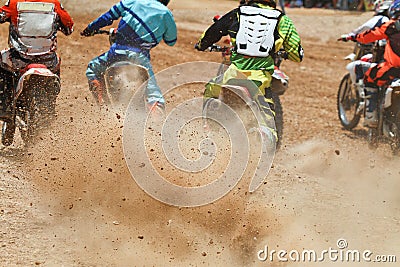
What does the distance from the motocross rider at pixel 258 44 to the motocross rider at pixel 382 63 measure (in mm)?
1753

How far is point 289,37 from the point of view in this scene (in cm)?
616

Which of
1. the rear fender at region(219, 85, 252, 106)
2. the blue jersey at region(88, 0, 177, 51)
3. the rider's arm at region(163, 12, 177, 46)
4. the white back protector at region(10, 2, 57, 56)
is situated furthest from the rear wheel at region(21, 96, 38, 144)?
the rear fender at region(219, 85, 252, 106)

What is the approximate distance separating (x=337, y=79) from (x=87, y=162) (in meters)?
6.55

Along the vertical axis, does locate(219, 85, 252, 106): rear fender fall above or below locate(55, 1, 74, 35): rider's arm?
below

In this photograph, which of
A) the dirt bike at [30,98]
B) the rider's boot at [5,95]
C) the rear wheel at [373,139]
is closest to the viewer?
the dirt bike at [30,98]

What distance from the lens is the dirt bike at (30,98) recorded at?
6168 millimetres

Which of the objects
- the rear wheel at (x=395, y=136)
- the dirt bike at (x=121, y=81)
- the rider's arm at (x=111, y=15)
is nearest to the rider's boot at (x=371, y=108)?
the rear wheel at (x=395, y=136)

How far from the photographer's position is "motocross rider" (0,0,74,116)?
6266mm

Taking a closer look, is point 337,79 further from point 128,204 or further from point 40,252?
point 40,252

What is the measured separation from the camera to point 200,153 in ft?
19.8

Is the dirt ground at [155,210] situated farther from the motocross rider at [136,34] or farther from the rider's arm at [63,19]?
the rider's arm at [63,19]

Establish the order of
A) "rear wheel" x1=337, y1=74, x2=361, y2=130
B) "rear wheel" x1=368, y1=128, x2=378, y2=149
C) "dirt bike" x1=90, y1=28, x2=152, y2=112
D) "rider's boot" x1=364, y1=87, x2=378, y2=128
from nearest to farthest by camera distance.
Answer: "dirt bike" x1=90, y1=28, x2=152, y2=112 → "rider's boot" x1=364, y1=87, x2=378, y2=128 → "rear wheel" x1=368, y1=128, x2=378, y2=149 → "rear wheel" x1=337, y1=74, x2=361, y2=130

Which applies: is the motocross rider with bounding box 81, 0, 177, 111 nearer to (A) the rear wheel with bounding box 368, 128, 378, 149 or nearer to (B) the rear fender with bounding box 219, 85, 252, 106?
(B) the rear fender with bounding box 219, 85, 252, 106

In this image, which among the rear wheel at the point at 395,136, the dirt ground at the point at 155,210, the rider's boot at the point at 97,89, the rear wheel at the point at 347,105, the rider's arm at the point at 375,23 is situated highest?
the rider's boot at the point at 97,89
